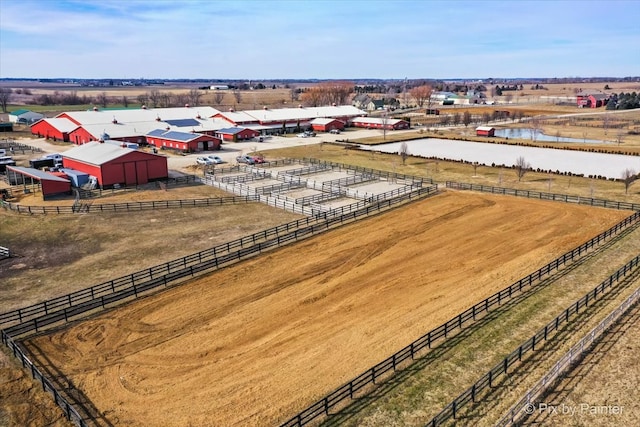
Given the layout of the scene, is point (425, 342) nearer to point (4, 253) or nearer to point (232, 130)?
point (4, 253)

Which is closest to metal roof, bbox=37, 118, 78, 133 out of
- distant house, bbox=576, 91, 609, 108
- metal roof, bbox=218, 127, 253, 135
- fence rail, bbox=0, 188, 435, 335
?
metal roof, bbox=218, 127, 253, 135

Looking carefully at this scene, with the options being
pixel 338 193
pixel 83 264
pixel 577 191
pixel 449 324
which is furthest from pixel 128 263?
pixel 577 191

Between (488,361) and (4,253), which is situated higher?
(4,253)

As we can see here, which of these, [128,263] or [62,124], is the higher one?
[62,124]

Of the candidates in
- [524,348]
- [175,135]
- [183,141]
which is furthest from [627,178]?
[175,135]

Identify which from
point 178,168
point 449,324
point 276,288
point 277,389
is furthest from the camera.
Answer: point 178,168

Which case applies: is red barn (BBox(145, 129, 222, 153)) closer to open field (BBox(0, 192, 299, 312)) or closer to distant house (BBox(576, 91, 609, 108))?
open field (BBox(0, 192, 299, 312))

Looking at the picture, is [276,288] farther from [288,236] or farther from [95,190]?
[95,190]

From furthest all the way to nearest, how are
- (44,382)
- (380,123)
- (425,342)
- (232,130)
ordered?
(380,123)
(232,130)
(425,342)
(44,382)
